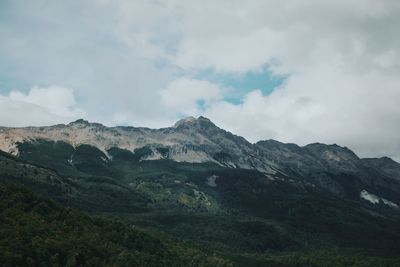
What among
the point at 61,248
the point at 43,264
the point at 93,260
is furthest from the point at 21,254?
the point at 93,260

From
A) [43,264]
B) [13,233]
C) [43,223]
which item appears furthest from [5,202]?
[43,264]

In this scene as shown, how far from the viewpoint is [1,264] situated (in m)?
146

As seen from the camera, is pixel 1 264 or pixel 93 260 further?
pixel 93 260

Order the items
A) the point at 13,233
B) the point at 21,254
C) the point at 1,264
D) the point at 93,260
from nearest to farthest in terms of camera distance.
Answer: the point at 1,264 → the point at 21,254 → the point at 13,233 → the point at 93,260

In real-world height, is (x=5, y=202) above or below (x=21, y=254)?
above

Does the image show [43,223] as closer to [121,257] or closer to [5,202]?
[5,202]

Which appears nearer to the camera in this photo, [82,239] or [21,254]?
[21,254]

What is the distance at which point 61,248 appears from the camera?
175625mm

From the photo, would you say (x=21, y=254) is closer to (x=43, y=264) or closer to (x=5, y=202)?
(x=43, y=264)

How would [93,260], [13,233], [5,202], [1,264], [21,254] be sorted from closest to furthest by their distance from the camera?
[1,264] → [21,254] → [13,233] → [93,260] → [5,202]

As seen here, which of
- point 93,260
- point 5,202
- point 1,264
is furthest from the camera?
point 5,202

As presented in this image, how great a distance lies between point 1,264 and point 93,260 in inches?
1663

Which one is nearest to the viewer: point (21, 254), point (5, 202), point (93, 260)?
point (21, 254)

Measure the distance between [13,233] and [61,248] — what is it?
56.1 feet
